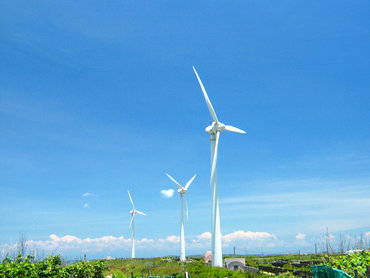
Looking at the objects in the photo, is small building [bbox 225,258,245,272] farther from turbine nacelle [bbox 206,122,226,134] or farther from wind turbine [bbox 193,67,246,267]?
turbine nacelle [bbox 206,122,226,134]

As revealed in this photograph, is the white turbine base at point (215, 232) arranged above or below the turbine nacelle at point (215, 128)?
below

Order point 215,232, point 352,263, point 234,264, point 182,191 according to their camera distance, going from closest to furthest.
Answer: point 352,263 → point 215,232 → point 234,264 → point 182,191

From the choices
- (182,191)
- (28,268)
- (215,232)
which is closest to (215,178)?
(215,232)

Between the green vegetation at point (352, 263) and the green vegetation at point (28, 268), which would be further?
the green vegetation at point (352, 263)

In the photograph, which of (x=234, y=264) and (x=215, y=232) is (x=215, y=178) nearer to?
(x=215, y=232)

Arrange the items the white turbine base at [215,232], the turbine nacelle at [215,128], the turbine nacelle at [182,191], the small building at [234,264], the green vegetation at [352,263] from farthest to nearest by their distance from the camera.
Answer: the turbine nacelle at [182,191] → the turbine nacelle at [215,128] → the small building at [234,264] → the white turbine base at [215,232] → the green vegetation at [352,263]

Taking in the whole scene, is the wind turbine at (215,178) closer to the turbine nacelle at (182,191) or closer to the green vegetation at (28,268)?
the green vegetation at (28,268)

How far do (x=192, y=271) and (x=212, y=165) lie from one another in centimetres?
1364

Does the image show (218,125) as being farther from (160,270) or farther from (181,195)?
(181,195)

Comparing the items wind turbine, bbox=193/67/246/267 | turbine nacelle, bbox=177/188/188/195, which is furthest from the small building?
turbine nacelle, bbox=177/188/188/195

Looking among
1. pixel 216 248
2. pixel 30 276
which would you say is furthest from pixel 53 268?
pixel 216 248

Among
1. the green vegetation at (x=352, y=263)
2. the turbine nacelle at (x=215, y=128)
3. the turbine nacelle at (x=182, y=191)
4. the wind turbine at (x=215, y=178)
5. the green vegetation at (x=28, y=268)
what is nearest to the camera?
the green vegetation at (x=28, y=268)

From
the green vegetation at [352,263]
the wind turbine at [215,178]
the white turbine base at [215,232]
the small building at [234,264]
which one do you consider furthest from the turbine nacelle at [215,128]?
the green vegetation at [352,263]

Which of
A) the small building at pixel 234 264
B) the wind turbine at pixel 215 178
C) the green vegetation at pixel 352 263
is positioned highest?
the wind turbine at pixel 215 178
